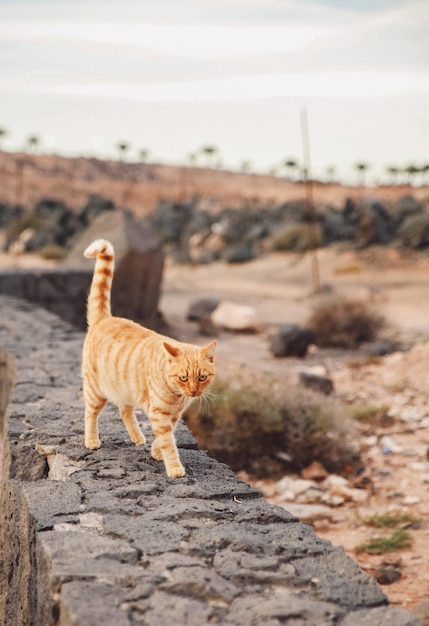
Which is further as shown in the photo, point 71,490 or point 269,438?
point 269,438

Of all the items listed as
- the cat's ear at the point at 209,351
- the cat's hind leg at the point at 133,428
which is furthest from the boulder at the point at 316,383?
the cat's ear at the point at 209,351

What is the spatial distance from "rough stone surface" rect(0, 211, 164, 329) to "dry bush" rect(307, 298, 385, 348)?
117 inches

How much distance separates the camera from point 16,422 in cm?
557

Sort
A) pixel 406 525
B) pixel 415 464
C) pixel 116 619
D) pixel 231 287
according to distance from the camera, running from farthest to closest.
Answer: pixel 231 287
pixel 415 464
pixel 406 525
pixel 116 619

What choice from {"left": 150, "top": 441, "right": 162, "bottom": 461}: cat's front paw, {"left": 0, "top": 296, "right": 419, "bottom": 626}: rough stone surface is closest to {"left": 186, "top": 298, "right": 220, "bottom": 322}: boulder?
{"left": 0, "top": 296, "right": 419, "bottom": 626}: rough stone surface

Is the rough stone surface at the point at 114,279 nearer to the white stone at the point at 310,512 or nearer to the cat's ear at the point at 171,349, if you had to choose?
the white stone at the point at 310,512

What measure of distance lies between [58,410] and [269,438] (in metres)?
3.24

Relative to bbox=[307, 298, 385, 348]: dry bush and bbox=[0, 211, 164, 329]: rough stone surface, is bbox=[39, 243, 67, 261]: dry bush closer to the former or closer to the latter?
bbox=[0, 211, 164, 329]: rough stone surface

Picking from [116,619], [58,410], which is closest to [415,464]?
[58,410]

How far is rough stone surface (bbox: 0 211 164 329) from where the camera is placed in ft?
43.0

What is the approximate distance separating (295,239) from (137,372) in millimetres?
26048

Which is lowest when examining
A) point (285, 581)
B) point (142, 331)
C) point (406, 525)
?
point (406, 525)

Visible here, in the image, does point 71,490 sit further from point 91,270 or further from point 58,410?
point 91,270

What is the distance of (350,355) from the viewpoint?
47.8ft
